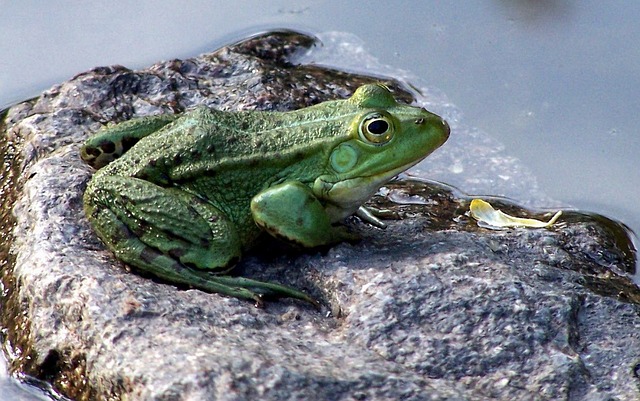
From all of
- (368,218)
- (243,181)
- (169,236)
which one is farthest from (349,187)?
(169,236)

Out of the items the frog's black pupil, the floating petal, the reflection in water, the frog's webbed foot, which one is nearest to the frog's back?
the frog's black pupil

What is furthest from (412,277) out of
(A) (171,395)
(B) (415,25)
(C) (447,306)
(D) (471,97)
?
(B) (415,25)

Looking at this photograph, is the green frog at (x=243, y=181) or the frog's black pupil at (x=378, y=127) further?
the frog's black pupil at (x=378, y=127)

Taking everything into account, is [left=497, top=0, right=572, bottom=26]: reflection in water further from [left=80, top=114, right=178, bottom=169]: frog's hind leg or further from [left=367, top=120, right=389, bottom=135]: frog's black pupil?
[left=80, top=114, right=178, bottom=169]: frog's hind leg

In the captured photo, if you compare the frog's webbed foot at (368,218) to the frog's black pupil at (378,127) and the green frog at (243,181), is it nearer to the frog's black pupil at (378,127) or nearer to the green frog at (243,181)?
the green frog at (243,181)

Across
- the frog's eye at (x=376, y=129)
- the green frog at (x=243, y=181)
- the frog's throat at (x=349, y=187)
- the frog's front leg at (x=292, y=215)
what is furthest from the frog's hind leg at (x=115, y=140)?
the frog's eye at (x=376, y=129)

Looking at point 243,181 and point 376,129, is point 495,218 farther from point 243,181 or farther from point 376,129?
point 243,181
